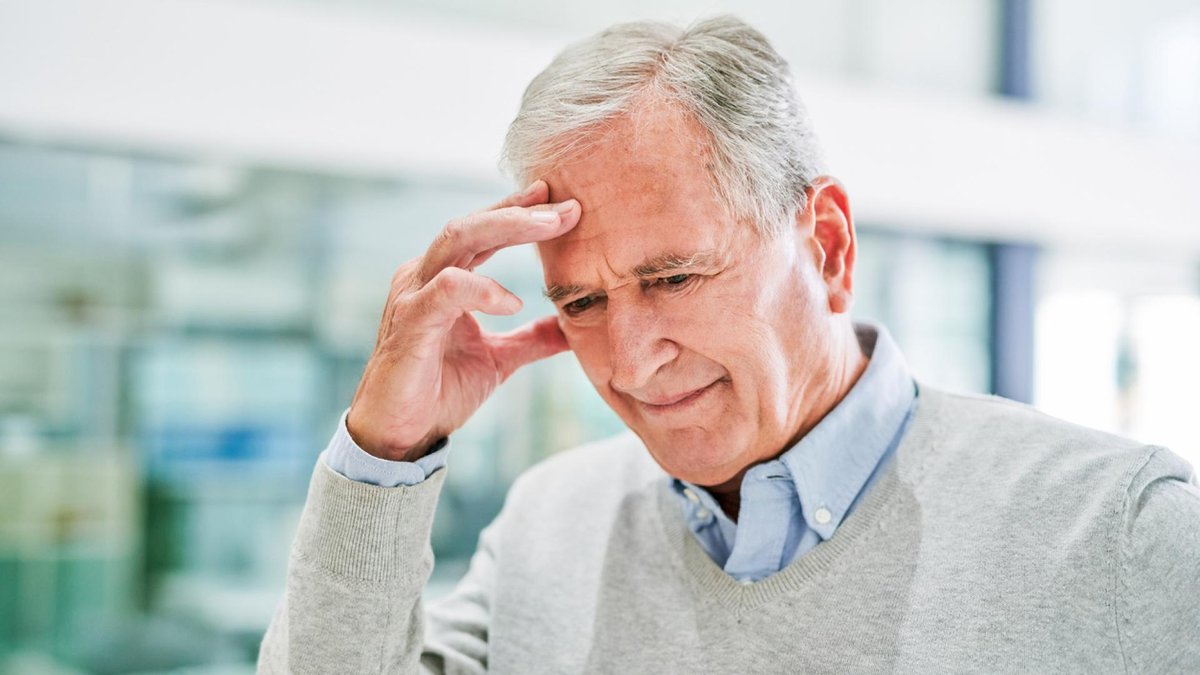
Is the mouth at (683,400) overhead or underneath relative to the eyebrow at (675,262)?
underneath

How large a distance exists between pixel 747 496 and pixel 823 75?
2.94 meters

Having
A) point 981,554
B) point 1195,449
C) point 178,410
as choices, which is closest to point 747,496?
point 981,554

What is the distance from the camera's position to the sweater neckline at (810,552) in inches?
40.8

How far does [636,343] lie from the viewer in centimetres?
102

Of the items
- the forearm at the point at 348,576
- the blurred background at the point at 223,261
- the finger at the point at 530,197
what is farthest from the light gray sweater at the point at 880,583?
the blurred background at the point at 223,261

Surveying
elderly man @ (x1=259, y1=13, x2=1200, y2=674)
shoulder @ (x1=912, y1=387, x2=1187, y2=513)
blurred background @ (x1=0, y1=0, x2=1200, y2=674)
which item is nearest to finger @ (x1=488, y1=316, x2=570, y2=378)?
elderly man @ (x1=259, y1=13, x2=1200, y2=674)

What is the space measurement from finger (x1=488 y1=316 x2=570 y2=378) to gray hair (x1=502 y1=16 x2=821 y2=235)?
23cm

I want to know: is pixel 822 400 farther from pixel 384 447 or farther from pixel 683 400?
pixel 384 447

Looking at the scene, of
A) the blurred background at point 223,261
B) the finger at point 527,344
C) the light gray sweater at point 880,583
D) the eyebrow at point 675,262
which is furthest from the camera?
the blurred background at point 223,261

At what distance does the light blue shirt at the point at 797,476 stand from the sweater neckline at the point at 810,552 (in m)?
0.02

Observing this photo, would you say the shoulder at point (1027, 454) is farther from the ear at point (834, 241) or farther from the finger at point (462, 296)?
the finger at point (462, 296)

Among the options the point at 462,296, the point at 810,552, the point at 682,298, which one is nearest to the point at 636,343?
the point at 682,298

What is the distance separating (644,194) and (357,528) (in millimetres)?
460

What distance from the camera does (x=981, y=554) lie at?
979mm
